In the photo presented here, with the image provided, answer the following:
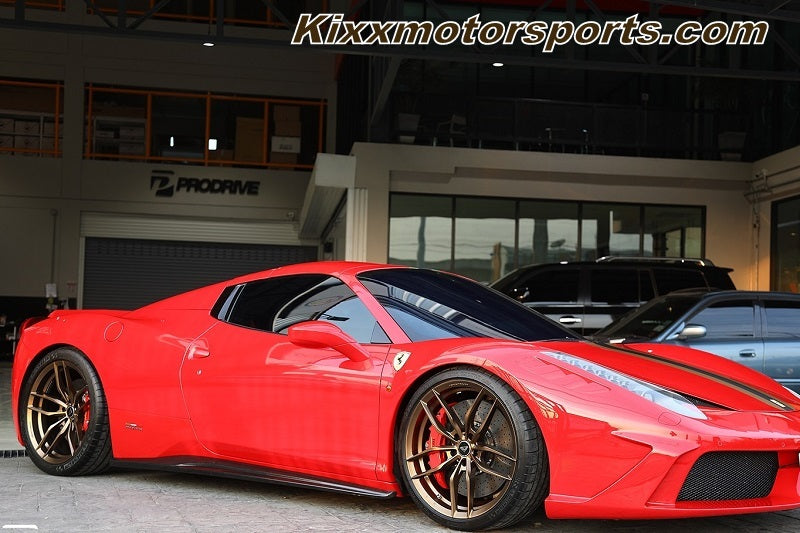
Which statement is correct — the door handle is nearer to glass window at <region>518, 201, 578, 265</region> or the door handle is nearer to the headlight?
the headlight

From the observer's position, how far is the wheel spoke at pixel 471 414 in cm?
423

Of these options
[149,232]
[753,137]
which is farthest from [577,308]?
[149,232]

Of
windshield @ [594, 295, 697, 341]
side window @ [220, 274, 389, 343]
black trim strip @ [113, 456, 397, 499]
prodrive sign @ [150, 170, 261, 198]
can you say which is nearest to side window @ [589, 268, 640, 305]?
windshield @ [594, 295, 697, 341]

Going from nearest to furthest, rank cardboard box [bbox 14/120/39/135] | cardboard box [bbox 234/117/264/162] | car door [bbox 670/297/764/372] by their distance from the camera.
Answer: car door [bbox 670/297/764/372]
cardboard box [bbox 14/120/39/135]
cardboard box [bbox 234/117/264/162]

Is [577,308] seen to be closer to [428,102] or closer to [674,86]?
[428,102]

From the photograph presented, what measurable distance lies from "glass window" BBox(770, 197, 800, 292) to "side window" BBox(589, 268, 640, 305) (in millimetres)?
5456

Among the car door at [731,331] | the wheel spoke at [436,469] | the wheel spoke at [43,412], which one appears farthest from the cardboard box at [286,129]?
the wheel spoke at [436,469]

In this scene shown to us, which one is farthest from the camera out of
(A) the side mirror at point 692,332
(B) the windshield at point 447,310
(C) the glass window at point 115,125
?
(C) the glass window at point 115,125

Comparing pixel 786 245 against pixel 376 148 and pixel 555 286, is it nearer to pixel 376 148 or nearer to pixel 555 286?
pixel 555 286

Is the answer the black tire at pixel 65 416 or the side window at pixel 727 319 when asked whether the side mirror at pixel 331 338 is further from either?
the side window at pixel 727 319

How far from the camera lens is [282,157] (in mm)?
26328

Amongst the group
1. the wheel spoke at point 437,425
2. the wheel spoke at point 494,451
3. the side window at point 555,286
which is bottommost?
the wheel spoke at point 494,451

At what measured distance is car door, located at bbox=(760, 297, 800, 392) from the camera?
27.9 ft

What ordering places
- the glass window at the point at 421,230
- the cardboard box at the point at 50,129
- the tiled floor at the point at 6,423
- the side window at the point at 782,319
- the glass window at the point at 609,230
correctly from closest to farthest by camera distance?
1. the tiled floor at the point at 6,423
2. the side window at the point at 782,319
3. the glass window at the point at 421,230
4. the glass window at the point at 609,230
5. the cardboard box at the point at 50,129
